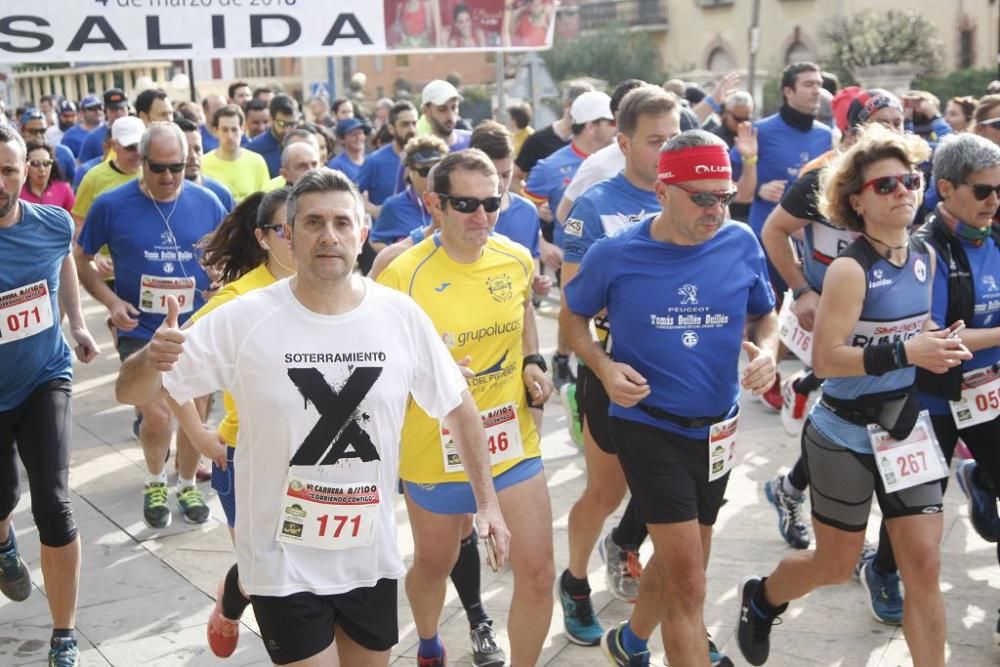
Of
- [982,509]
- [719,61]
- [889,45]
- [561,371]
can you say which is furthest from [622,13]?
[982,509]

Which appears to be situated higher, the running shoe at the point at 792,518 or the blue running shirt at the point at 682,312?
the blue running shirt at the point at 682,312

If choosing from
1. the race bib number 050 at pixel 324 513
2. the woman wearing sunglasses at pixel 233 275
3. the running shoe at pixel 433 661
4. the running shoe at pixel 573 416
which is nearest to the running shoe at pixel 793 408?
the running shoe at pixel 573 416

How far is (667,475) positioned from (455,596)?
1709mm

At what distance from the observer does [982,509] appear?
596 centimetres

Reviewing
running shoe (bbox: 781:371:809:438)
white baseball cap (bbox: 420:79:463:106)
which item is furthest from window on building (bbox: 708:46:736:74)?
running shoe (bbox: 781:371:809:438)

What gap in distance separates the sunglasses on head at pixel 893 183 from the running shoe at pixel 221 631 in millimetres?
2630

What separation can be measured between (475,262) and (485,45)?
611cm

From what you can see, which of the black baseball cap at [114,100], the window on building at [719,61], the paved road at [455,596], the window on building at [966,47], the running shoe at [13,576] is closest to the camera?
the paved road at [455,596]

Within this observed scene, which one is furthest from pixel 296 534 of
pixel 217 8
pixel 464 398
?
pixel 217 8

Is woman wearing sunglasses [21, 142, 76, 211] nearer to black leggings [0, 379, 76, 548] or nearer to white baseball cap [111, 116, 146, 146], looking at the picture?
white baseball cap [111, 116, 146, 146]

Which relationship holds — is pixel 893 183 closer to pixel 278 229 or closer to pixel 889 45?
pixel 278 229

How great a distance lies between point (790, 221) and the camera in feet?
21.5

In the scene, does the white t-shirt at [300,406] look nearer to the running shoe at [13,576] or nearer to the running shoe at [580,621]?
the running shoe at [580,621]

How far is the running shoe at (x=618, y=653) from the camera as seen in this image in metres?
4.90
